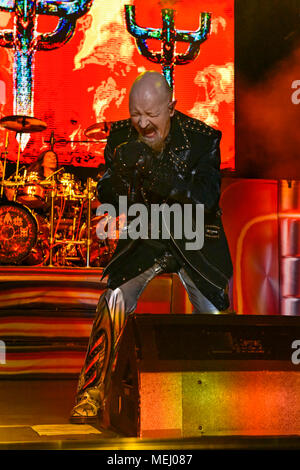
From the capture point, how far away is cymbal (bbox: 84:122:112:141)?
8.13 meters

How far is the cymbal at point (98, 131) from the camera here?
813 centimetres

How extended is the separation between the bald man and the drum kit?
3807 mm

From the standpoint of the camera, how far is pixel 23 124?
8031 mm

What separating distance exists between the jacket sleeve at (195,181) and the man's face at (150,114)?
12 centimetres

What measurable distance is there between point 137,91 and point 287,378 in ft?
4.10

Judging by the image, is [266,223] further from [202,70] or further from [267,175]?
[202,70]

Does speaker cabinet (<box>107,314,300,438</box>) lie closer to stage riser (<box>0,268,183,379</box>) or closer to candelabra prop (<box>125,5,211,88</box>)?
stage riser (<box>0,268,183,379</box>)

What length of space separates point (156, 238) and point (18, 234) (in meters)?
4.47

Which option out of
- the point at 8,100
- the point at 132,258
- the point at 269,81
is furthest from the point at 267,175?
the point at 132,258

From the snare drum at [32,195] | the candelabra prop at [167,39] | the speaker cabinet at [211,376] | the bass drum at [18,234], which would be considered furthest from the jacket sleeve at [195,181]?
the candelabra prop at [167,39]

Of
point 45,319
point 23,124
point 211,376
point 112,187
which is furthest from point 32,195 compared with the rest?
point 211,376

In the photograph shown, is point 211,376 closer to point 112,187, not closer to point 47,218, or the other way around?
point 112,187

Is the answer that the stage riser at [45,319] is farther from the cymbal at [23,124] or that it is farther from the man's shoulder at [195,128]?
the cymbal at [23,124]

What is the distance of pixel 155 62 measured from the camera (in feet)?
29.7
